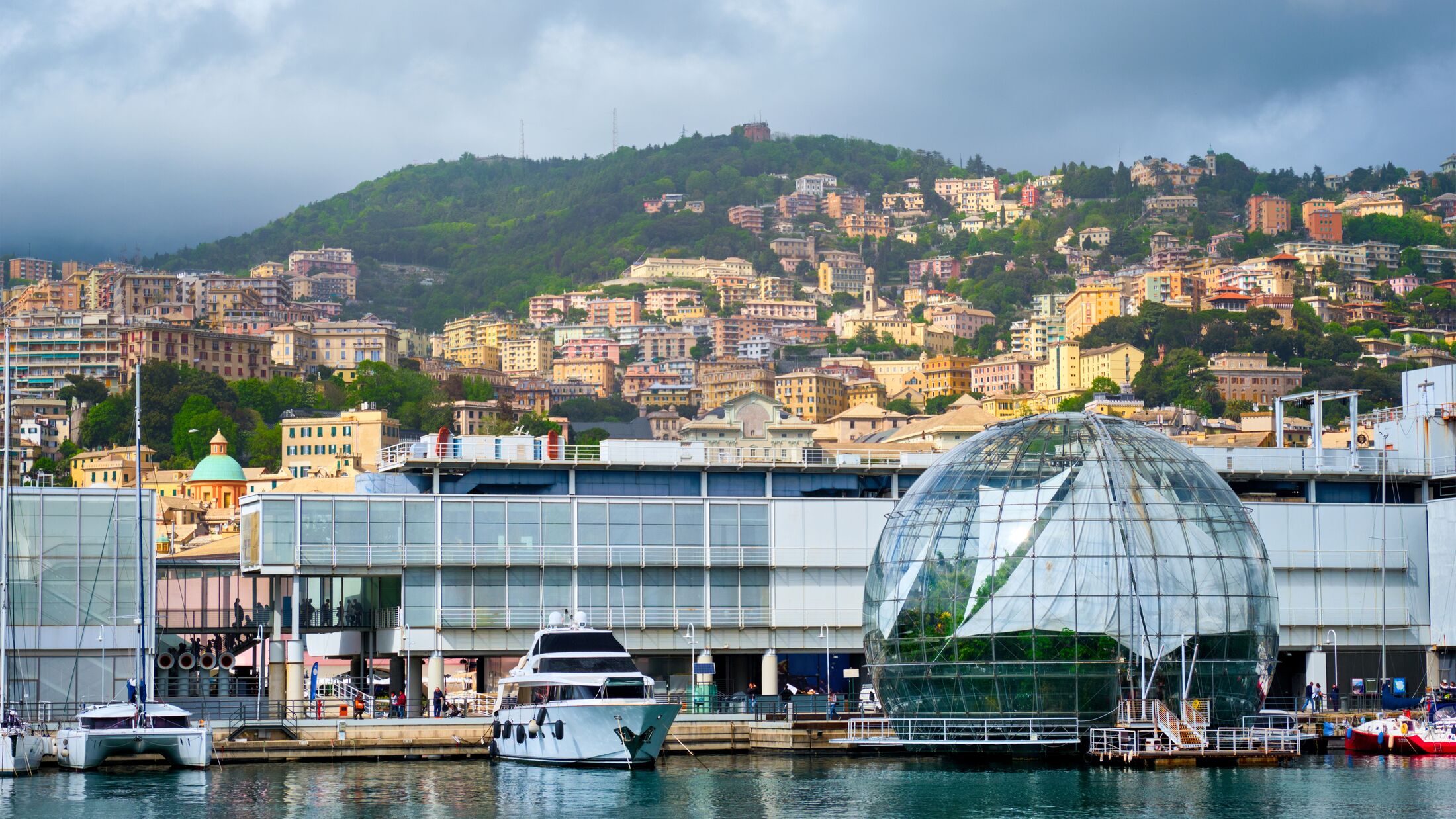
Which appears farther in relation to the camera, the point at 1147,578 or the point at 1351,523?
the point at 1351,523

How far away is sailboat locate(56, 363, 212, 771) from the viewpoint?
62188 mm

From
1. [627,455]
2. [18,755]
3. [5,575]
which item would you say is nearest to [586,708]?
[18,755]

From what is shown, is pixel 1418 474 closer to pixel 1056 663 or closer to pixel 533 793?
pixel 1056 663

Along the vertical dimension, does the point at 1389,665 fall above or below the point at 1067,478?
below

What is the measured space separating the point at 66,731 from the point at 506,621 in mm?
17878

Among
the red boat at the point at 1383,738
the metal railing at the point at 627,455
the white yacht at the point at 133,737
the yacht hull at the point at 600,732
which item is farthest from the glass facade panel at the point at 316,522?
the red boat at the point at 1383,738

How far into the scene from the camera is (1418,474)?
85688 millimetres

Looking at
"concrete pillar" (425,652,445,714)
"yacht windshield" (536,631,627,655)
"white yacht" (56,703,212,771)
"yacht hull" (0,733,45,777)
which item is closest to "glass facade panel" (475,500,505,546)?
"concrete pillar" (425,652,445,714)

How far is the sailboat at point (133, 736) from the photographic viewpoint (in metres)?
62.2

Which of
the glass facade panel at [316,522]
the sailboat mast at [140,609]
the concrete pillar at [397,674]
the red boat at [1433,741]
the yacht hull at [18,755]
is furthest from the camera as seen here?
the concrete pillar at [397,674]

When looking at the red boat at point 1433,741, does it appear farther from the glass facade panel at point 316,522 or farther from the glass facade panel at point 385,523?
the glass facade panel at point 316,522

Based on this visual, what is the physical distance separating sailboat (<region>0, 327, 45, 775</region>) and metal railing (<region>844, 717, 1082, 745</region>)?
84.0 feet

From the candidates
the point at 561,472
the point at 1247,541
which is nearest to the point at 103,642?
the point at 561,472

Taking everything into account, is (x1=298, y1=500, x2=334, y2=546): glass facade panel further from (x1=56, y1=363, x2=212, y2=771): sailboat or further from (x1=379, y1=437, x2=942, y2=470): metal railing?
(x1=56, y1=363, x2=212, y2=771): sailboat
